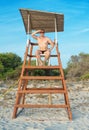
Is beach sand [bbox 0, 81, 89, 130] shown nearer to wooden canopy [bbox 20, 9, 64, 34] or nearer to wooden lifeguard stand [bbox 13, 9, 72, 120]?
wooden lifeguard stand [bbox 13, 9, 72, 120]

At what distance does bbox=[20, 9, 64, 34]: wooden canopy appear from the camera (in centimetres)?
757

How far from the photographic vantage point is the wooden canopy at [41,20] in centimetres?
757

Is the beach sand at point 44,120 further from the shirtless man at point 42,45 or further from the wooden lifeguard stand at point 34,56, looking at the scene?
the shirtless man at point 42,45

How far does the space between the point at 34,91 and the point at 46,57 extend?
3.36 feet

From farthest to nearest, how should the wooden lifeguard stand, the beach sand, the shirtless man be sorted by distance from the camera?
1. the shirtless man
2. the wooden lifeguard stand
3. the beach sand

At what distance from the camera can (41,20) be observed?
25.9 feet

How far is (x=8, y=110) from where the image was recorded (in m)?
8.70

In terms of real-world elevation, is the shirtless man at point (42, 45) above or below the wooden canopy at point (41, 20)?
below

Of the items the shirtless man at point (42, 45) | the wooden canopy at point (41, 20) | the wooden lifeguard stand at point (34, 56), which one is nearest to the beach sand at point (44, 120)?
the wooden lifeguard stand at point (34, 56)

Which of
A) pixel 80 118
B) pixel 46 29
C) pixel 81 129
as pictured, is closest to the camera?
pixel 81 129

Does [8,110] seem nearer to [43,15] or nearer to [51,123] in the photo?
[51,123]

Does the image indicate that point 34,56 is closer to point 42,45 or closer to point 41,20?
point 42,45

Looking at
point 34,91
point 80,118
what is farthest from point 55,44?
point 80,118

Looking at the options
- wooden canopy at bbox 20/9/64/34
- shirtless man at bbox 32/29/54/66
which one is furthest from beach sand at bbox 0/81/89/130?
wooden canopy at bbox 20/9/64/34
